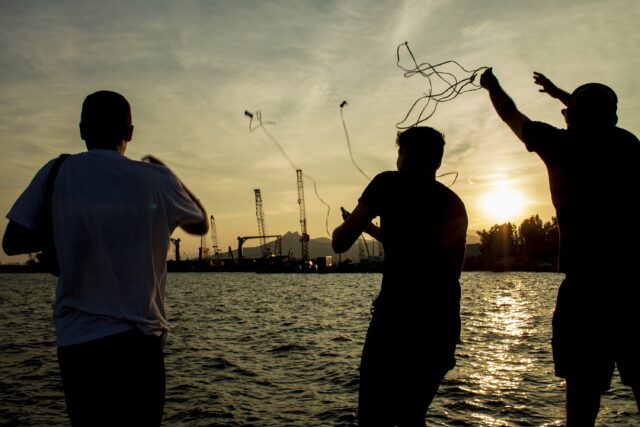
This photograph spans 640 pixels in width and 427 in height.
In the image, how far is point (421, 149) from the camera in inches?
134

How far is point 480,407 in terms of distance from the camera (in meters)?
11.0

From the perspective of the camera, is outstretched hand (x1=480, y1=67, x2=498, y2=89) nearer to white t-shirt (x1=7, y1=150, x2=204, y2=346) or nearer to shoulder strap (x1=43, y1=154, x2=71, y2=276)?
white t-shirt (x1=7, y1=150, x2=204, y2=346)

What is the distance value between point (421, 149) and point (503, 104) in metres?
0.86

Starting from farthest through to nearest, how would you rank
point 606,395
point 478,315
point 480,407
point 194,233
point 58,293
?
point 478,315 → point 606,395 → point 480,407 → point 194,233 → point 58,293

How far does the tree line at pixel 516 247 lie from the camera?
158750 mm

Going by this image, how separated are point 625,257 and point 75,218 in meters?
3.31

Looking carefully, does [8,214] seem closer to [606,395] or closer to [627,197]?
[627,197]

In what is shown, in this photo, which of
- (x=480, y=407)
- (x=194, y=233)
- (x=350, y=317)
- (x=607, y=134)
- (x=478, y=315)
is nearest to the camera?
(x=194, y=233)

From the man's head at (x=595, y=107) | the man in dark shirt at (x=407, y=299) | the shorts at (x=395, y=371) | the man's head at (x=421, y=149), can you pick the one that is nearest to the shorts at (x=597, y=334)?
the man in dark shirt at (x=407, y=299)

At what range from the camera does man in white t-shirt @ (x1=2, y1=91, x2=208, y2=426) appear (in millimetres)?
2539

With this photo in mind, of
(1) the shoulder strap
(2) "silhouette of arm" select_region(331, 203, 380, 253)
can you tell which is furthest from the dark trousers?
(2) "silhouette of arm" select_region(331, 203, 380, 253)

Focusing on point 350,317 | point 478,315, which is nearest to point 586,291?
point 350,317

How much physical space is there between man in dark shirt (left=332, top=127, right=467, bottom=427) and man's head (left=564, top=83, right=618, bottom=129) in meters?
1.16

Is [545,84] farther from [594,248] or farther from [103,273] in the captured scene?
[103,273]
